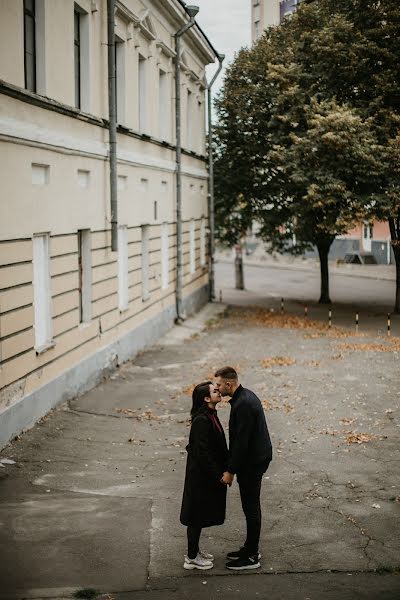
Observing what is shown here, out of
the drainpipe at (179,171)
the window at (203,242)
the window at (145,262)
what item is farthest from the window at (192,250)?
the window at (145,262)

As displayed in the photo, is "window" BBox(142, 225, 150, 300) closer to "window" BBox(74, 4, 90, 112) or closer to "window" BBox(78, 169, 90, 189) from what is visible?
"window" BBox(78, 169, 90, 189)

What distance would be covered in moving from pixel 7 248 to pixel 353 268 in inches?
1619

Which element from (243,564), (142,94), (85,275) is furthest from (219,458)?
(142,94)

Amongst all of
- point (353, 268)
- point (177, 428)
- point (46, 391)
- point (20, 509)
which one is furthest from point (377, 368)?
point (353, 268)

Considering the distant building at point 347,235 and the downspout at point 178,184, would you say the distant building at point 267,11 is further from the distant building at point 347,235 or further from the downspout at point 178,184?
the downspout at point 178,184

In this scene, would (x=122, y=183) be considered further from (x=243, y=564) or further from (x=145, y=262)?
(x=243, y=564)

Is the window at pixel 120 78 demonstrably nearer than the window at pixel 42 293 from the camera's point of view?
No

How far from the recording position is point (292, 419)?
1242 cm

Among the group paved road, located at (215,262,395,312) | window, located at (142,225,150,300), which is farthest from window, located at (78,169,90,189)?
paved road, located at (215,262,395,312)

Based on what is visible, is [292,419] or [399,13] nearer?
[292,419]

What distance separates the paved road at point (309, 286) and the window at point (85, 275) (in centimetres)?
1751

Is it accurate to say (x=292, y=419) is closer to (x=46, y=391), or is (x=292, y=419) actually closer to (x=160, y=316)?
(x=46, y=391)

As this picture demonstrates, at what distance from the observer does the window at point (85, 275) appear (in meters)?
14.3

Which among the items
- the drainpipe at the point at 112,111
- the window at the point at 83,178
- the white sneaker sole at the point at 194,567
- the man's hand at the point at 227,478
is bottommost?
the white sneaker sole at the point at 194,567
